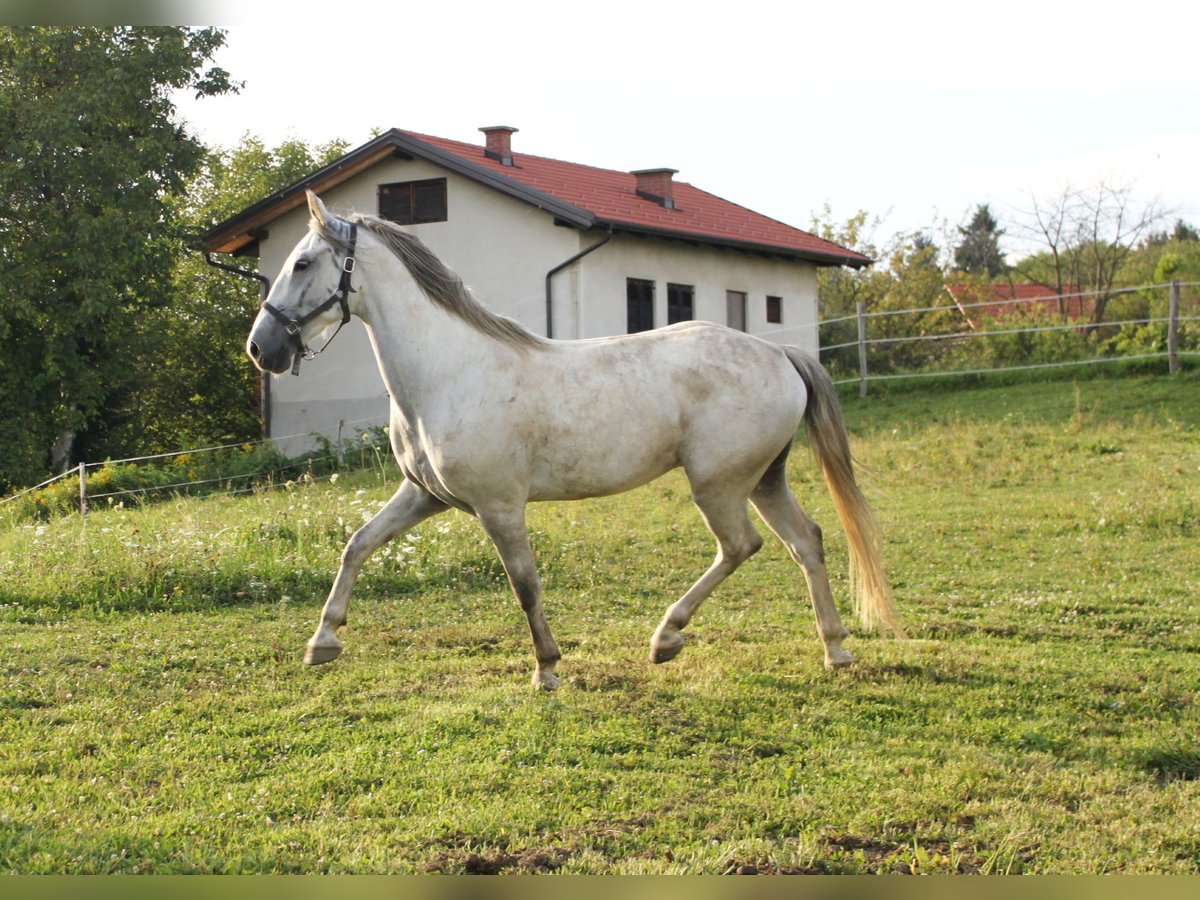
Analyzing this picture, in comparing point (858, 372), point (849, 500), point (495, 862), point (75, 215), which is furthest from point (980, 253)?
point (495, 862)

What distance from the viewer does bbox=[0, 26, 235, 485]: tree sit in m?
23.0

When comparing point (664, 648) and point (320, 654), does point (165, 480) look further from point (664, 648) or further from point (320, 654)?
point (664, 648)

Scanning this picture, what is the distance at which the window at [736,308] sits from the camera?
2521 centimetres

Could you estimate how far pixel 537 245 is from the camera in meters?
22.2

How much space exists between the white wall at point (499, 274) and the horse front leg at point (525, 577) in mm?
15979

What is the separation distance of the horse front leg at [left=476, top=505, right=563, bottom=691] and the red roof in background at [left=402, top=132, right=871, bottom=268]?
616 inches

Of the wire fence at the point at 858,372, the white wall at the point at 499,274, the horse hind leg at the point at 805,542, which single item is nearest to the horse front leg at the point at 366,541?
the horse hind leg at the point at 805,542

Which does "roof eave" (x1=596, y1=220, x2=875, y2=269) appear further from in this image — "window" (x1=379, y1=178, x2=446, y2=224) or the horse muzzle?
the horse muzzle

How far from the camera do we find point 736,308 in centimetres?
2545

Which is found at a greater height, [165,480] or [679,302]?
[679,302]

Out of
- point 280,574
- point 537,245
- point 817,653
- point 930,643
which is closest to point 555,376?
point 817,653

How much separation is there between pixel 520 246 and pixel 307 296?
669 inches

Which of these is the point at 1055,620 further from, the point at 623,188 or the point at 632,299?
the point at 623,188

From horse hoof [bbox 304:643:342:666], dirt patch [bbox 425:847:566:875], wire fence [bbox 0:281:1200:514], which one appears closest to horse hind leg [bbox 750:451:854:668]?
horse hoof [bbox 304:643:342:666]
